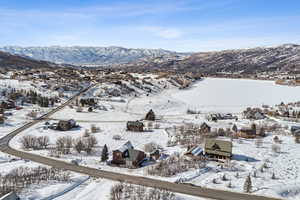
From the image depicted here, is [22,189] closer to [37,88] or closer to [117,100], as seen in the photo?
[117,100]

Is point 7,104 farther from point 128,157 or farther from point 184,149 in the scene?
point 184,149

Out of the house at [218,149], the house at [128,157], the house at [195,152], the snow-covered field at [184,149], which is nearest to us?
the snow-covered field at [184,149]

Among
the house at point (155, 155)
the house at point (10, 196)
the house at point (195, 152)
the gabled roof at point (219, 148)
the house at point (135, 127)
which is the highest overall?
the house at point (135, 127)

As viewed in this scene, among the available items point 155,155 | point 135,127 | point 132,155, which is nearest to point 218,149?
point 155,155

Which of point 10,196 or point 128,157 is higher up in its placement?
point 128,157

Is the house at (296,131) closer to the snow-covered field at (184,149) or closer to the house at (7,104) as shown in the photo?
the snow-covered field at (184,149)

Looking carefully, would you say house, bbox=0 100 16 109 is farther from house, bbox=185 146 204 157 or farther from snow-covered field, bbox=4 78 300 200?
house, bbox=185 146 204 157

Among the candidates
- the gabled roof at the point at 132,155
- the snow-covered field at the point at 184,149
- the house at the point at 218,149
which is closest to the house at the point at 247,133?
the snow-covered field at the point at 184,149

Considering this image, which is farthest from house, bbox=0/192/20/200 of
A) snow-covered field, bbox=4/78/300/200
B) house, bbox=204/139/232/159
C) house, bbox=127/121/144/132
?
house, bbox=127/121/144/132

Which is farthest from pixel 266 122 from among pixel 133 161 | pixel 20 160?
pixel 20 160
